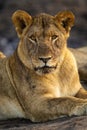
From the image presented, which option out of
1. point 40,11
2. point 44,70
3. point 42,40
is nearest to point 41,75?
point 44,70

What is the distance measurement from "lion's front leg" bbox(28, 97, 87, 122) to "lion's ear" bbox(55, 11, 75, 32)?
70cm

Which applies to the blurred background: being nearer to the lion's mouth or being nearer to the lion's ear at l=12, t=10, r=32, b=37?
the lion's ear at l=12, t=10, r=32, b=37

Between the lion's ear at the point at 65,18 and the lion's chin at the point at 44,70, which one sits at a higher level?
the lion's ear at the point at 65,18

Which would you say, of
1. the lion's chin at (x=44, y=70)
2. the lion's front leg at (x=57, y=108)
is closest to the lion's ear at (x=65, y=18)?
the lion's chin at (x=44, y=70)

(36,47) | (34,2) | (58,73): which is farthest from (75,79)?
(34,2)

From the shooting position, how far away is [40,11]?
1717 centimetres

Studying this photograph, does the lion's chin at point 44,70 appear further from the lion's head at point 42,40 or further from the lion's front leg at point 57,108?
the lion's front leg at point 57,108

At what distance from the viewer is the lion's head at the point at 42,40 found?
19.2ft

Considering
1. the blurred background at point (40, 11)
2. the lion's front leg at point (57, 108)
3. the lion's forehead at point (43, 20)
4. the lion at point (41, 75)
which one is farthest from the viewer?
the blurred background at point (40, 11)

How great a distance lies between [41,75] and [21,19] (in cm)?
54

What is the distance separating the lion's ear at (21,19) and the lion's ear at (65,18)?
25cm

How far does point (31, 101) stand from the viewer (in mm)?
6023

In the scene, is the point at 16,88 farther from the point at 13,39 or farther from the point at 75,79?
the point at 13,39

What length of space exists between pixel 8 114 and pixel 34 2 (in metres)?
11.9
